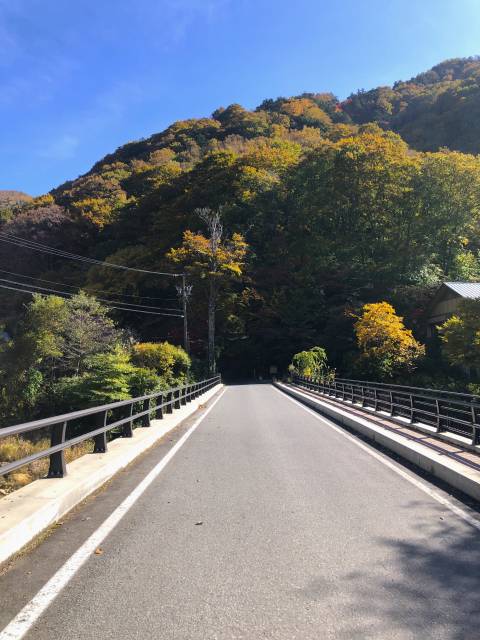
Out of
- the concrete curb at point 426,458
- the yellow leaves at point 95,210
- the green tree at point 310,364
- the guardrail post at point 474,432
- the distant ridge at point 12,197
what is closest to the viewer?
Answer: the concrete curb at point 426,458

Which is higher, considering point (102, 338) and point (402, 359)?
point (102, 338)

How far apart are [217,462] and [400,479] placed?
330cm

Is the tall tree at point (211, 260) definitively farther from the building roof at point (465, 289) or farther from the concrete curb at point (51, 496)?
the concrete curb at point (51, 496)

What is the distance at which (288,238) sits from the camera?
67125 mm

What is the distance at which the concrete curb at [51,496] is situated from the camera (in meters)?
4.54

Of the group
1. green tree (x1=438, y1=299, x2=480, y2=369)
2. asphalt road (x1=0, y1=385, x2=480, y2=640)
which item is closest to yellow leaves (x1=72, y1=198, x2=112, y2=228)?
green tree (x1=438, y1=299, x2=480, y2=369)

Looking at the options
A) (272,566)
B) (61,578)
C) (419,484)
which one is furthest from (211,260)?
(61,578)

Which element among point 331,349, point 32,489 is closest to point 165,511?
point 32,489

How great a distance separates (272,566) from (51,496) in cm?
277

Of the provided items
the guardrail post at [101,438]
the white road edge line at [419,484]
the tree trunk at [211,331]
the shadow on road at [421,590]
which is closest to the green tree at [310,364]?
the tree trunk at [211,331]

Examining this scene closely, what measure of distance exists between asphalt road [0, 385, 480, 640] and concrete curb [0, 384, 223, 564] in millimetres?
205

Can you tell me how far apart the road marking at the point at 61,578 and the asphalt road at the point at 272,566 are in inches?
3.0

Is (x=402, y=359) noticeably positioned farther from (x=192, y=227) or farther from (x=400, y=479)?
(x=192, y=227)

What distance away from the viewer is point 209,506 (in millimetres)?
6168
